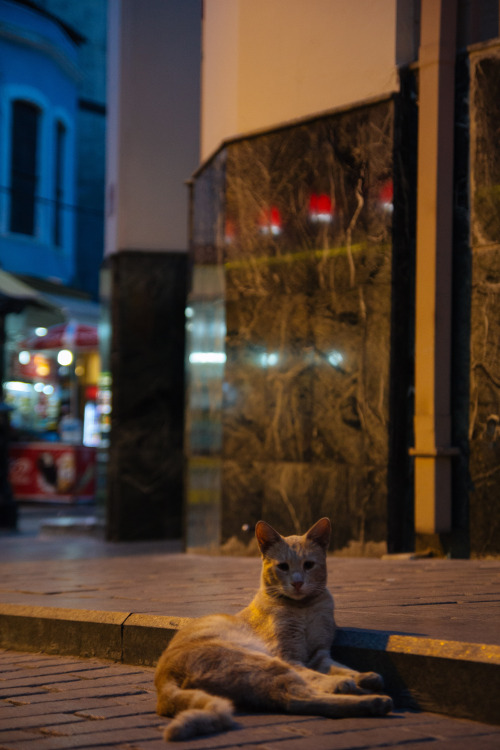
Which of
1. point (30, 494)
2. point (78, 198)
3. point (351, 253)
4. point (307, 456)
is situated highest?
point (78, 198)

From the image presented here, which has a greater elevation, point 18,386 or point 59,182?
point 59,182

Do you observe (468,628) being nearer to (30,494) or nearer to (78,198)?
(30,494)

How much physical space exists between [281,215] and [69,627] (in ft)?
12.8

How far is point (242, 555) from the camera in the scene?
7809mm

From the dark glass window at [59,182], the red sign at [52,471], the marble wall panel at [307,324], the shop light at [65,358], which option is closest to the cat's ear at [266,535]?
the marble wall panel at [307,324]

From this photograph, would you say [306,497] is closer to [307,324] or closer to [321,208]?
[307,324]

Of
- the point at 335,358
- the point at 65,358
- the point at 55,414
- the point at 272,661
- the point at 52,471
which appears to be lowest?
the point at 52,471

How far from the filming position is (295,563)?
3875mm

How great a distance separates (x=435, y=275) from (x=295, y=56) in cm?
Result: 233

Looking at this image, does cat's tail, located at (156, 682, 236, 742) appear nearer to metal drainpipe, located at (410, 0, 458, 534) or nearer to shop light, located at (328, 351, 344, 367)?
metal drainpipe, located at (410, 0, 458, 534)

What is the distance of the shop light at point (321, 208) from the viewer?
7.21 meters

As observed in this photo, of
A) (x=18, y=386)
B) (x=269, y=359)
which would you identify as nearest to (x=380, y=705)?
(x=269, y=359)

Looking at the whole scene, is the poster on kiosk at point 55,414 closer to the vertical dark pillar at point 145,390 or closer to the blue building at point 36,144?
the blue building at point 36,144

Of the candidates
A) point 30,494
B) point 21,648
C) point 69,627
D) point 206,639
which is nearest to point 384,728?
point 206,639
